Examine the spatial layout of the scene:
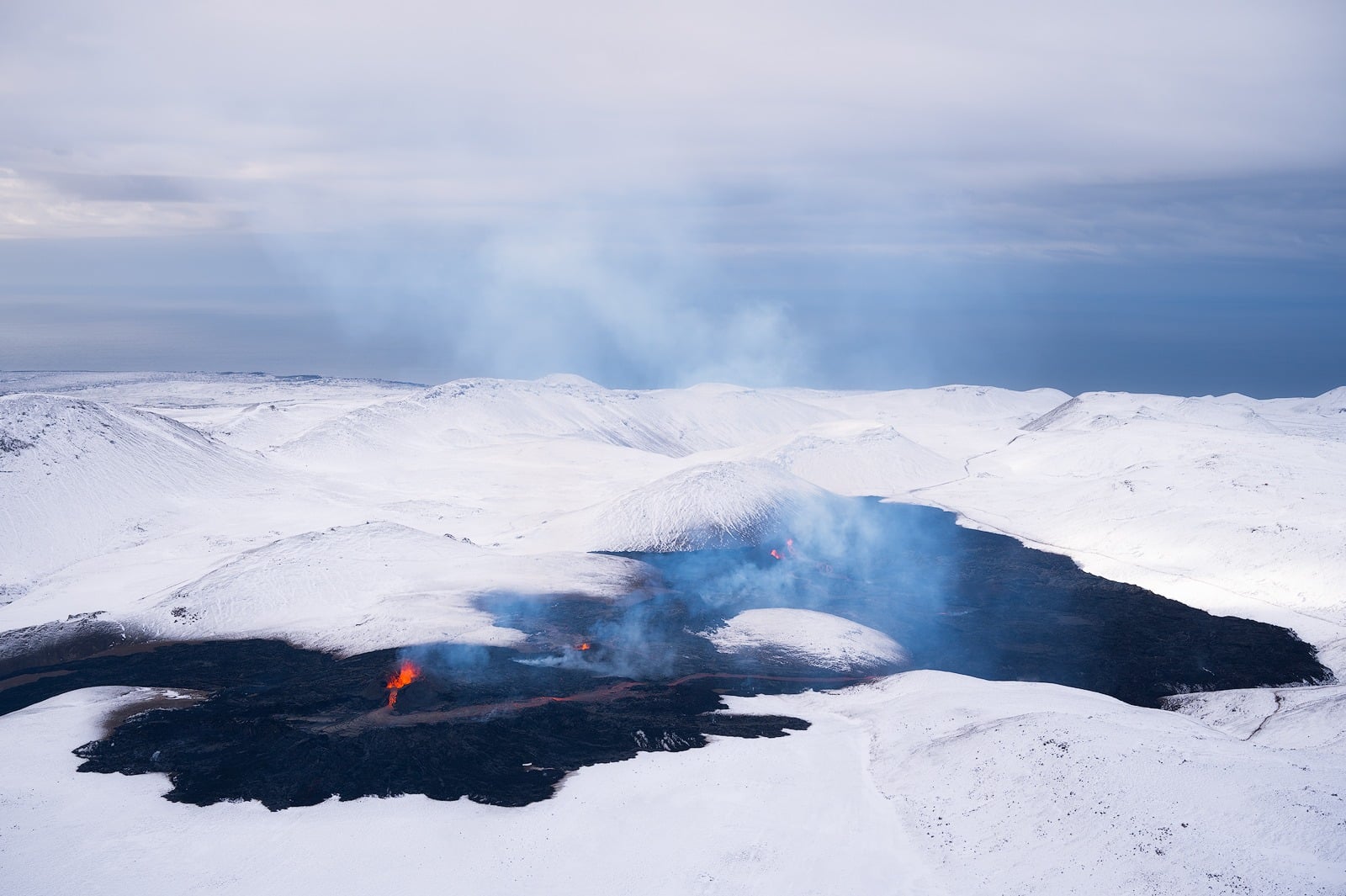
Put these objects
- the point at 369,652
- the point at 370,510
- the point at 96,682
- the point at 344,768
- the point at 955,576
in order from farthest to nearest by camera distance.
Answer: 1. the point at 370,510
2. the point at 955,576
3. the point at 369,652
4. the point at 96,682
5. the point at 344,768

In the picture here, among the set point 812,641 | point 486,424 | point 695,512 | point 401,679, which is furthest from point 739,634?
point 486,424

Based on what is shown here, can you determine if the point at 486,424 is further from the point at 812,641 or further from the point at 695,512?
the point at 812,641

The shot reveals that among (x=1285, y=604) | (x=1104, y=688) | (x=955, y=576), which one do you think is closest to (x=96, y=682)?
(x=1104, y=688)

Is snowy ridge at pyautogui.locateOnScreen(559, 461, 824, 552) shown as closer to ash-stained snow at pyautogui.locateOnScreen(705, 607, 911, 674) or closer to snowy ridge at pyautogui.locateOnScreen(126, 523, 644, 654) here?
snowy ridge at pyautogui.locateOnScreen(126, 523, 644, 654)

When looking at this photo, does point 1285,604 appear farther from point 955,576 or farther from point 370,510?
point 370,510

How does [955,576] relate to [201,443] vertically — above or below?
below
